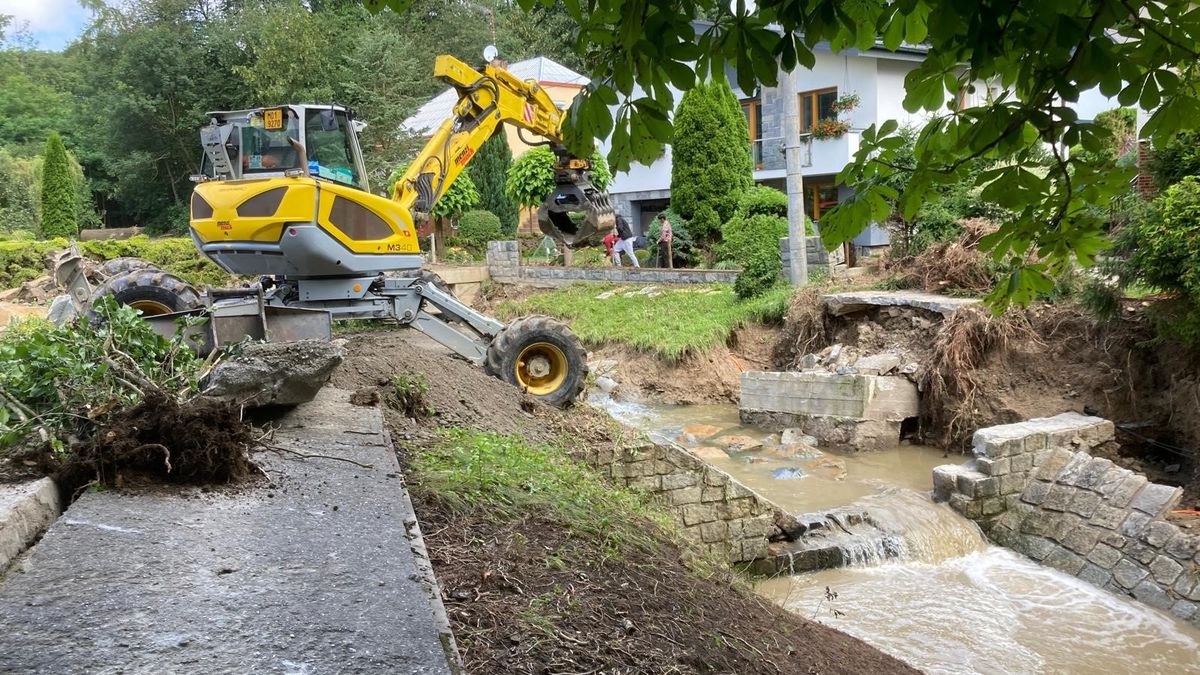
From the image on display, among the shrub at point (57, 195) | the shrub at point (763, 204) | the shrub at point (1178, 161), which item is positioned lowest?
the shrub at point (1178, 161)

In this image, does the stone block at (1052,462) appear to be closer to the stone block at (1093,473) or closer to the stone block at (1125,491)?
the stone block at (1093,473)

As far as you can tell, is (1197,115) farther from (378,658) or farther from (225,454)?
(225,454)

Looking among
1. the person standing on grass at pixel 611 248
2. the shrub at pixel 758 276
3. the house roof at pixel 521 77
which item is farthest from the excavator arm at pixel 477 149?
the house roof at pixel 521 77

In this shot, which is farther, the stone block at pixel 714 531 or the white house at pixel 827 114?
the white house at pixel 827 114

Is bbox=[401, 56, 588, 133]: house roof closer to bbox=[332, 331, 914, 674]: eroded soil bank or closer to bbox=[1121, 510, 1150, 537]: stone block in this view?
Result: bbox=[1121, 510, 1150, 537]: stone block

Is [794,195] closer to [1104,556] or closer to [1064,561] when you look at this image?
[1064,561]

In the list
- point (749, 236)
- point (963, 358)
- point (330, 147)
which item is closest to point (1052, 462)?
point (963, 358)

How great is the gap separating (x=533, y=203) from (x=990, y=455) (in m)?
14.3

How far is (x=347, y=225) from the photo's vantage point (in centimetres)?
863

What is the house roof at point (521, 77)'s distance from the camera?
104 ft

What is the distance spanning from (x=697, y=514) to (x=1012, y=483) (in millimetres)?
3545

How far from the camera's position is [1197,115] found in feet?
9.07

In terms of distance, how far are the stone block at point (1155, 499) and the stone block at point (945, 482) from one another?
62.9 inches

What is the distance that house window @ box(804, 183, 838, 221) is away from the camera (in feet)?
82.1
